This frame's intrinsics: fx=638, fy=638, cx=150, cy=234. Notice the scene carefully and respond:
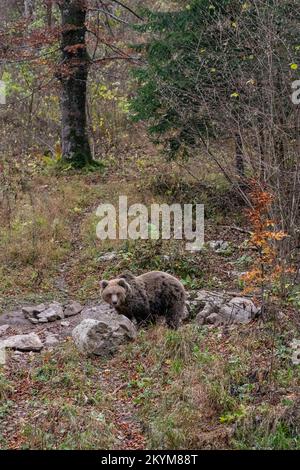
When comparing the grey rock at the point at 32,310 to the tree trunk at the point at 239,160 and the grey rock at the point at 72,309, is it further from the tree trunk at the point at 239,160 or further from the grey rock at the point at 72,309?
the tree trunk at the point at 239,160

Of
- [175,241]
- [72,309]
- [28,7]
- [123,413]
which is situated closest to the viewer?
[123,413]

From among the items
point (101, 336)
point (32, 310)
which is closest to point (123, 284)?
point (101, 336)

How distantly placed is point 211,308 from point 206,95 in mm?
4500

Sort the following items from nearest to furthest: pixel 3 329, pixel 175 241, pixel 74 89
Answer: pixel 3 329, pixel 175 241, pixel 74 89

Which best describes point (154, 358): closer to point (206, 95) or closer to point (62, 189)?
point (206, 95)

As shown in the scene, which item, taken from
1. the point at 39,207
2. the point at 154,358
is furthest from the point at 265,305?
the point at 39,207

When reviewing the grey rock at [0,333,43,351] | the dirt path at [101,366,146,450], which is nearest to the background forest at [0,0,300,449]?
the dirt path at [101,366,146,450]

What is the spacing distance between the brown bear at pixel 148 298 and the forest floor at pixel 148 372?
0.31 m

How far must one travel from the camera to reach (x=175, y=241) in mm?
11984

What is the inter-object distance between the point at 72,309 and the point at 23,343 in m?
1.60

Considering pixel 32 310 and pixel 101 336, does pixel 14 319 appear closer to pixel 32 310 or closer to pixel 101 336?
pixel 32 310

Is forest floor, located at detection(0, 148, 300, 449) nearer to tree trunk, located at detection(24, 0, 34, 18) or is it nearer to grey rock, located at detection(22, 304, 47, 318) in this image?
grey rock, located at detection(22, 304, 47, 318)

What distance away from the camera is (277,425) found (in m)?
5.88

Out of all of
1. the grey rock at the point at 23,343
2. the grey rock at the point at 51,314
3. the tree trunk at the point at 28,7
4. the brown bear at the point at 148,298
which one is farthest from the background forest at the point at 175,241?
the tree trunk at the point at 28,7
